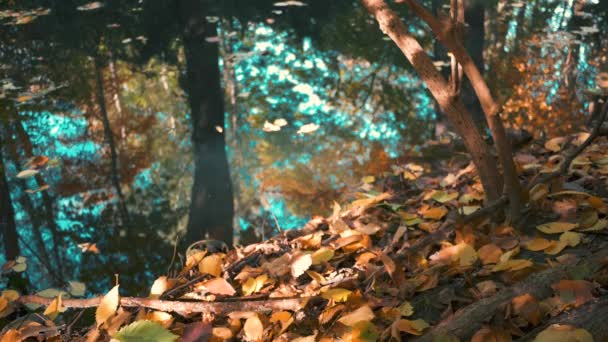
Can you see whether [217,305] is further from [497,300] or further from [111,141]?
[111,141]

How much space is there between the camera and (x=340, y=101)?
4.02 metres

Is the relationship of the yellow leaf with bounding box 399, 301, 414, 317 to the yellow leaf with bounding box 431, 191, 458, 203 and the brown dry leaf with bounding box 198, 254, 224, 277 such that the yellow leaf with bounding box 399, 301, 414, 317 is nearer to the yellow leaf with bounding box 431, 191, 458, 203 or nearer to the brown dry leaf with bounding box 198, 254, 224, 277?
the brown dry leaf with bounding box 198, 254, 224, 277

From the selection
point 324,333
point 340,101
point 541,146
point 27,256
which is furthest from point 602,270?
point 340,101

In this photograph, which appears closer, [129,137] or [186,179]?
[186,179]

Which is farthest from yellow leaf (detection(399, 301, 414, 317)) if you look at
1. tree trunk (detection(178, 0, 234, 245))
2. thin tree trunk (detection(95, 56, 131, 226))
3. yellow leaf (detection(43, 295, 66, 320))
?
thin tree trunk (detection(95, 56, 131, 226))

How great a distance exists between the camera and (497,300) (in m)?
1.29

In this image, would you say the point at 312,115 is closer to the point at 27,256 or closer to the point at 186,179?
the point at 186,179

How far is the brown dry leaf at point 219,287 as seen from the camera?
1.60 m

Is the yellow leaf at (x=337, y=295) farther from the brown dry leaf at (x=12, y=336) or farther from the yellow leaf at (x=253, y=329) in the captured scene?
the brown dry leaf at (x=12, y=336)

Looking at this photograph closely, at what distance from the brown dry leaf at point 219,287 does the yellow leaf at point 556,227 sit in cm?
85

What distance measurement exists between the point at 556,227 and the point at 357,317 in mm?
656

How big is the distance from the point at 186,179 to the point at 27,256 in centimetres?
84

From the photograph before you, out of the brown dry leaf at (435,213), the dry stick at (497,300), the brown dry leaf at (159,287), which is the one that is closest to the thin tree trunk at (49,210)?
the brown dry leaf at (159,287)

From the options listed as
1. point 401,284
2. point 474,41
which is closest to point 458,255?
point 401,284
